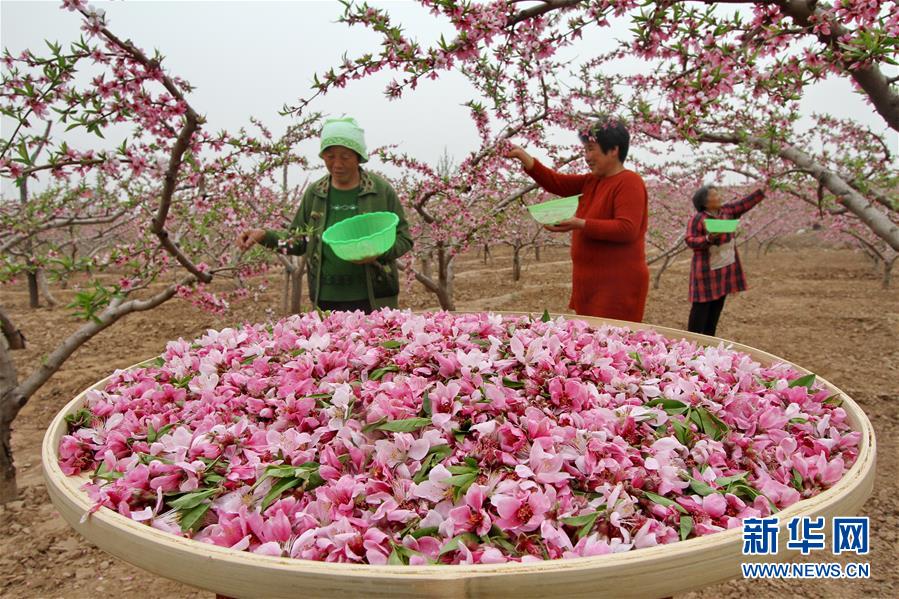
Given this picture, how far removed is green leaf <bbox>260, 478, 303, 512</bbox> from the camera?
3.20 ft

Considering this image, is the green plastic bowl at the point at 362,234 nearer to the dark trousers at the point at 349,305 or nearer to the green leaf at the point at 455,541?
the dark trousers at the point at 349,305

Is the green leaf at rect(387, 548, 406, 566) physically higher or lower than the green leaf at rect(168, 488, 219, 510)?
lower

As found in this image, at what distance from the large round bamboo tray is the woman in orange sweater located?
6.25 feet

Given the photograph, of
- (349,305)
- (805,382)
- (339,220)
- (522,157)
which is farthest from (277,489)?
(522,157)

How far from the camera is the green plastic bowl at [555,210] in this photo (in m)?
2.58

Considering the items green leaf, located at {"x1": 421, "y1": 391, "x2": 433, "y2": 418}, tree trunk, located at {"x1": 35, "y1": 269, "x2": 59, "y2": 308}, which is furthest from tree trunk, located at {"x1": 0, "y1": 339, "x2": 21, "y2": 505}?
tree trunk, located at {"x1": 35, "y1": 269, "x2": 59, "y2": 308}

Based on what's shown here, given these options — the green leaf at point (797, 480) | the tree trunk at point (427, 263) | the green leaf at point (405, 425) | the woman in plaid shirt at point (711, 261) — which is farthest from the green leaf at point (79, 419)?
the tree trunk at point (427, 263)

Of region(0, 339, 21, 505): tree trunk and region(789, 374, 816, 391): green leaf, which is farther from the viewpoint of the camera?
region(0, 339, 21, 505): tree trunk

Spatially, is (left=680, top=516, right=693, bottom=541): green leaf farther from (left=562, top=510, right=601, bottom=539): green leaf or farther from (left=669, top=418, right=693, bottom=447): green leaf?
(left=669, top=418, right=693, bottom=447): green leaf

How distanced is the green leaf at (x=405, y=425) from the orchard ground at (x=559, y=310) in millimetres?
469

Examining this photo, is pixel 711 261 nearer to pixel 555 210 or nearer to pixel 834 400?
pixel 555 210

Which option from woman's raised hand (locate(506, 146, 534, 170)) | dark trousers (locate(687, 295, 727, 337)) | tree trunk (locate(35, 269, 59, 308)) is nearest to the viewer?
woman's raised hand (locate(506, 146, 534, 170))

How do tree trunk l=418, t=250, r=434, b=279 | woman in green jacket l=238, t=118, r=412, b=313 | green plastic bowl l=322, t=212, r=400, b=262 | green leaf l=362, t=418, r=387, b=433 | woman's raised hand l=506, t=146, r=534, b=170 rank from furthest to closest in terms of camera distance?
tree trunk l=418, t=250, r=434, b=279, woman's raised hand l=506, t=146, r=534, b=170, woman in green jacket l=238, t=118, r=412, b=313, green plastic bowl l=322, t=212, r=400, b=262, green leaf l=362, t=418, r=387, b=433

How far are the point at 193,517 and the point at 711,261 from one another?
487cm
